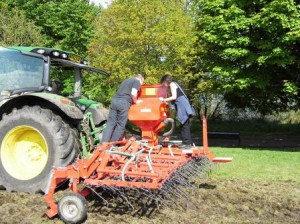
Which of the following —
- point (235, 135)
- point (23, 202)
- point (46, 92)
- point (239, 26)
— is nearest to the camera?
point (23, 202)

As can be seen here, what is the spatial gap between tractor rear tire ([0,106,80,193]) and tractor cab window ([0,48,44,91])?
2.16 ft

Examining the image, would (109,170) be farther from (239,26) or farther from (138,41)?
(138,41)

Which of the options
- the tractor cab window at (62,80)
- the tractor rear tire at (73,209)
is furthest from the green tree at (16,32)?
the tractor rear tire at (73,209)

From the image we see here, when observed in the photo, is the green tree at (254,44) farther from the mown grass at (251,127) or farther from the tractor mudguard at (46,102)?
the tractor mudguard at (46,102)

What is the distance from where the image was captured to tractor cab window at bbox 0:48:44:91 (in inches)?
273

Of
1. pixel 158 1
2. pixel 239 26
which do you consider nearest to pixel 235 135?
pixel 239 26

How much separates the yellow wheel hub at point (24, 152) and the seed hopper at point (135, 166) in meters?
0.84

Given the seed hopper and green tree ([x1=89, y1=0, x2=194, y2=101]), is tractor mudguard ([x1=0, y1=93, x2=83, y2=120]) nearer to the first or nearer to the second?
the seed hopper

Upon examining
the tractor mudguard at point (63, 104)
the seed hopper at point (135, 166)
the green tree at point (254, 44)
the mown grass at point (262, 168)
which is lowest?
the mown grass at point (262, 168)

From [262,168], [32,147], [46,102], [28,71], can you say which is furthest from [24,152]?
[262,168]

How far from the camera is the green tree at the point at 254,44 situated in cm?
1371

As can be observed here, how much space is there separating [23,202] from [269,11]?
10503mm

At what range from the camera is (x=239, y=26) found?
1477 centimetres

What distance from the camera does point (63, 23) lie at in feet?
82.1
